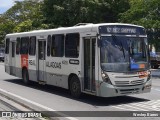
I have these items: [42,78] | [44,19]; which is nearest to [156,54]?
[44,19]

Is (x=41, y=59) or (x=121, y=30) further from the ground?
(x=121, y=30)

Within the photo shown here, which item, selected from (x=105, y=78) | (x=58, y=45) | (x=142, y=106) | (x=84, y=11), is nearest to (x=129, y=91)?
(x=142, y=106)

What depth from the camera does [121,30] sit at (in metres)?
13.0

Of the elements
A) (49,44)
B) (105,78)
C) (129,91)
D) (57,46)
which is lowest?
(129,91)

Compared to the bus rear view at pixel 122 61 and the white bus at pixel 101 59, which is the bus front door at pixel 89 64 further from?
the bus rear view at pixel 122 61

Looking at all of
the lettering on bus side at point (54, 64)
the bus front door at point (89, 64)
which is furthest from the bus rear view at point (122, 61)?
the lettering on bus side at point (54, 64)

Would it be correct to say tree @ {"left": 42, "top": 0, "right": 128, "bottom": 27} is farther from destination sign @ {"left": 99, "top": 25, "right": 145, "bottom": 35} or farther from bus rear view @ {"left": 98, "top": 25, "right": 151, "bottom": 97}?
bus rear view @ {"left": 98, "top": 25, "right": 151, "bottom": 97}

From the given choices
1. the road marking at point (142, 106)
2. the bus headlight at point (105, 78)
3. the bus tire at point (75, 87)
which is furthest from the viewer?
the bus tire at point (75, 87)

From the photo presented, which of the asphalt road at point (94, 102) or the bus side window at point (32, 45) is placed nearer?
the asphalt road at point (94, 102)

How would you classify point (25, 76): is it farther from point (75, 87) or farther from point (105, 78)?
point (105, 78)

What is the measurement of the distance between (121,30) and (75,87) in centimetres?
274

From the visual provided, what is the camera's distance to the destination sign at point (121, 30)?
12.7 meters

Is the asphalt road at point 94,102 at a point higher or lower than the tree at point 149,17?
lower

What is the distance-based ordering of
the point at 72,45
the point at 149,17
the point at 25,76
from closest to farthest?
the point at 72,45
the point at 25,76
the point at 149,17
